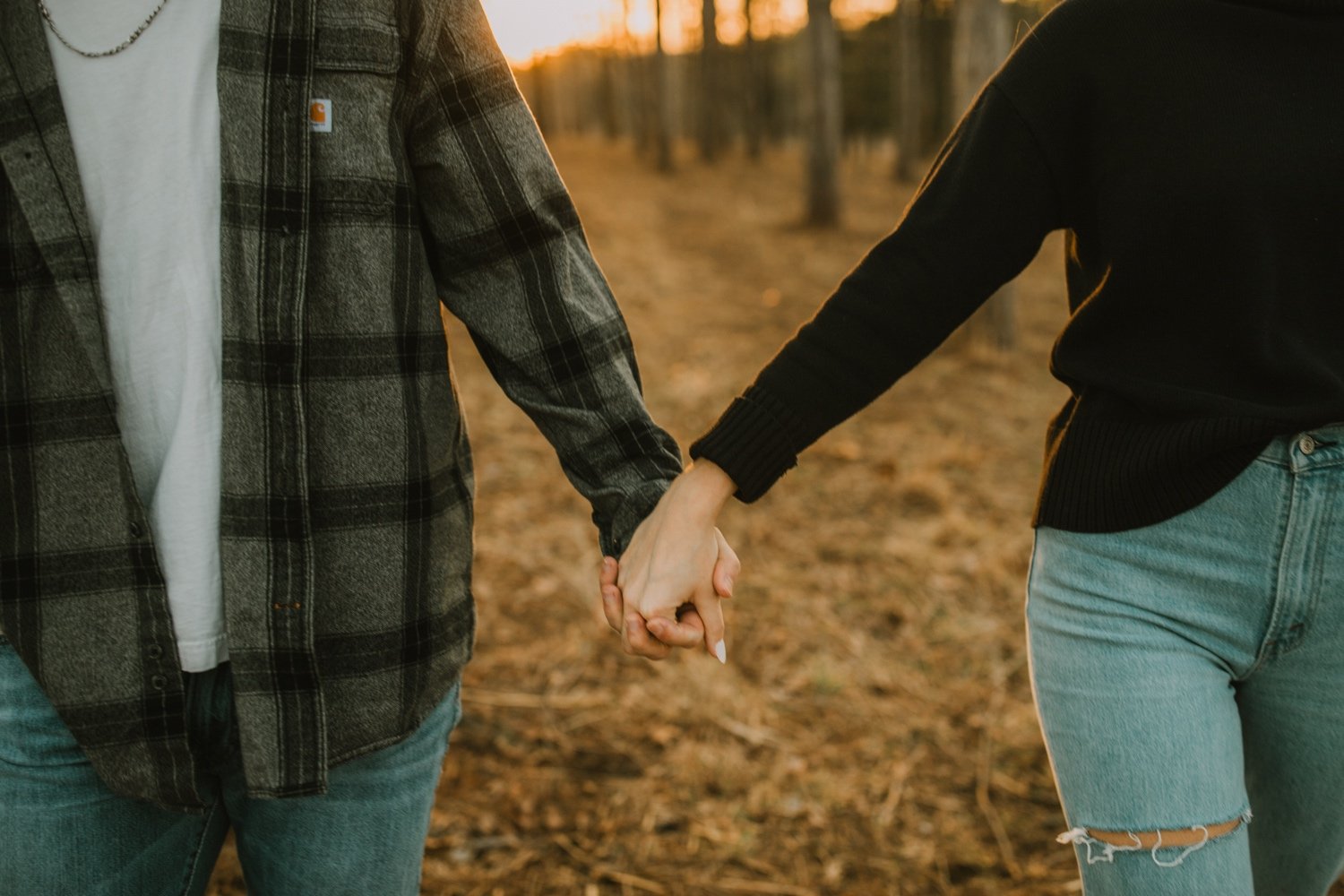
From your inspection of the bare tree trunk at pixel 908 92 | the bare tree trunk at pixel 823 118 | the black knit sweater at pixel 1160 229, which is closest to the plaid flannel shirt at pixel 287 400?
the black knit sweater at pixel 1160 229

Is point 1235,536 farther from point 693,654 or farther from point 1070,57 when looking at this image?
point 693,654

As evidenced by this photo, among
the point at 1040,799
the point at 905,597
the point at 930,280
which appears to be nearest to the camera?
the point at 930,280

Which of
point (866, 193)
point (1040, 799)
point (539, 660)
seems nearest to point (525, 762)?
point (539, 660)

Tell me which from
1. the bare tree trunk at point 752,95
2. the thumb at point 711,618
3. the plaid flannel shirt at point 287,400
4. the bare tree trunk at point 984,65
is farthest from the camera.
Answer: the bare tree trunk at point 752,95

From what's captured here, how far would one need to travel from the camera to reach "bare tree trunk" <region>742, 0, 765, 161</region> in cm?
2780

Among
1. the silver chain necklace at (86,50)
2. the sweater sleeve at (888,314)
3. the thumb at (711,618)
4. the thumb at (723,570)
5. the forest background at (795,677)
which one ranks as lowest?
the forest background at (795,677)

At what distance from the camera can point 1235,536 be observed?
152 cm

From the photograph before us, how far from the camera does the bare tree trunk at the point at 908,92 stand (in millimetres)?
21000

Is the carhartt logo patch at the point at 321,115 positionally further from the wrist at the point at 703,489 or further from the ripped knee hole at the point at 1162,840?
the ripped knee hole at the point at 1162,840

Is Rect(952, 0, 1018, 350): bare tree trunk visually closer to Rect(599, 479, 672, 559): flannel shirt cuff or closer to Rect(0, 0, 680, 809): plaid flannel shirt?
Rect(599, 479, 672, 559): flannel shirt cuff

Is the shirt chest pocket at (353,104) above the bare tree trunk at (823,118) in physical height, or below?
above

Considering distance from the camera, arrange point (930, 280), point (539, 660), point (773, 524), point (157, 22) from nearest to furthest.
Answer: point (157, 22)
point (930, 280)
point (539, 660)
point (773, 524)

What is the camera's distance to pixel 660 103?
24.0 meters

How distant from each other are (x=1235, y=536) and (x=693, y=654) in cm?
299
